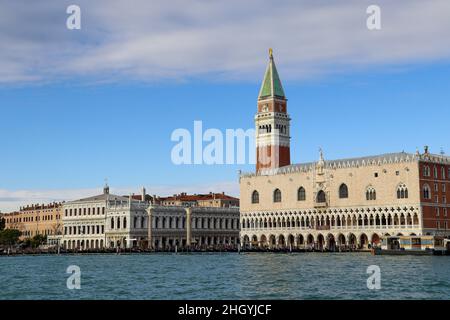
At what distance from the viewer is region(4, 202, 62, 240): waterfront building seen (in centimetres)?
12344

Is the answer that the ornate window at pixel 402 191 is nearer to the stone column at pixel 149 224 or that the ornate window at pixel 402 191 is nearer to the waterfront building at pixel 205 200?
the stone column at pixel 149 224

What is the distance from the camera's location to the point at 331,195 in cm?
9512

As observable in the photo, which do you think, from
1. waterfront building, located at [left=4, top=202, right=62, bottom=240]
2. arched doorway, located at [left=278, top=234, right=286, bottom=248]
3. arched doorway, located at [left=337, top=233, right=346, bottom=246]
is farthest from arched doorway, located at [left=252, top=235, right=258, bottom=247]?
waterfront building, located at [left=4, top=202, right=62, bottom=240]

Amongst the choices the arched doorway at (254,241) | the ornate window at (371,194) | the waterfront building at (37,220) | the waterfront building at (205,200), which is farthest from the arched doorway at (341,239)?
the waterfront building at (37,220)

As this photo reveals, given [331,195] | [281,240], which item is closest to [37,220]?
[281,240]

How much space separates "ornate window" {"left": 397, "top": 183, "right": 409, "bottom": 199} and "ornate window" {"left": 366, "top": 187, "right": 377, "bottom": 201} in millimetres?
3579

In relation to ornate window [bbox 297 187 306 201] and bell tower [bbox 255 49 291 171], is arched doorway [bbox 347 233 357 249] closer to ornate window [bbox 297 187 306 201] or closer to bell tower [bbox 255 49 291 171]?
ornate window [bbox 297 187 306 201]

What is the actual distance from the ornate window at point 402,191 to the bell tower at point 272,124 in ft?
88.5

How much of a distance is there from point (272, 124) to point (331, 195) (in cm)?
2032

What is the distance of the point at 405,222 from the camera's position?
281 feet

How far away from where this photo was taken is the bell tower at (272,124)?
111 m
